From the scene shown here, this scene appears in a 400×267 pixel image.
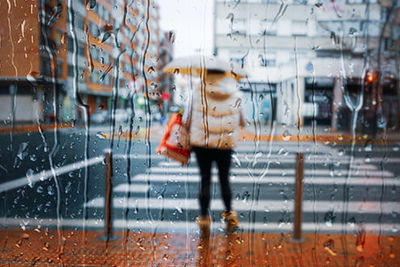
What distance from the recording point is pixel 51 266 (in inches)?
97.1

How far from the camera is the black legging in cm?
271

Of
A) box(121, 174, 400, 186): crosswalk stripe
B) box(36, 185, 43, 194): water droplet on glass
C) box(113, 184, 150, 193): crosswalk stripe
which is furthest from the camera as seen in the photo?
box(121, 174, 400, 186): crosswalk stripe

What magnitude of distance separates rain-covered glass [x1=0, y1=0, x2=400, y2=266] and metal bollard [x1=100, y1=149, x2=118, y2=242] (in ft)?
0.04

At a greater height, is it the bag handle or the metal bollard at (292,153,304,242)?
the bag handle

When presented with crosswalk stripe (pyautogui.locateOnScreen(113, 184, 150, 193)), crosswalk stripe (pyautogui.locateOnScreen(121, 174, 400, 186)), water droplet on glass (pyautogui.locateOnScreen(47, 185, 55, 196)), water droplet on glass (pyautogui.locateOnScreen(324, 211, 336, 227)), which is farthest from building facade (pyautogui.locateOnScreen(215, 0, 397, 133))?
water droplet on glass (pyautogui.locateOnScreen(47, 185, 55, 196))

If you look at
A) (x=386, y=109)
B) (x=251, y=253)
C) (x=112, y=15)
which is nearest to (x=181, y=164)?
A: (x=251, y=253)

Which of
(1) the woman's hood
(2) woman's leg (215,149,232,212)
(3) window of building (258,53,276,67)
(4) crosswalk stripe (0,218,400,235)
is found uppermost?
(3) window of building (258,53,276,67)

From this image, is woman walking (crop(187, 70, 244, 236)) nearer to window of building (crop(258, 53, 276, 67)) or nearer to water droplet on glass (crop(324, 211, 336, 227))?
window of building (crop(258, 53, 276, 67))

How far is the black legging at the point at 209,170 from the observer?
2711 millimetres

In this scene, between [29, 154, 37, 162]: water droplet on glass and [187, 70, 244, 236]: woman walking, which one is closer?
[187, 70, 244, 236]: woman walking

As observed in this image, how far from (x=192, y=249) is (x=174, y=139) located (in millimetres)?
847

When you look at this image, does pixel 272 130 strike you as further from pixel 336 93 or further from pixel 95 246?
pixel 95 246

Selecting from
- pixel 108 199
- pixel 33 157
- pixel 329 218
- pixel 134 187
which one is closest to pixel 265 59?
pixel 134 187

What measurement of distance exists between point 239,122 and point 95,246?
1463mm
